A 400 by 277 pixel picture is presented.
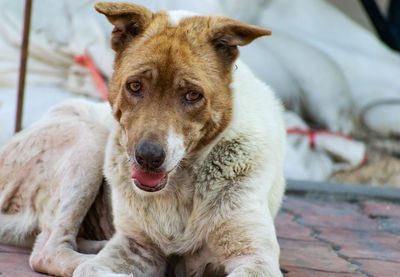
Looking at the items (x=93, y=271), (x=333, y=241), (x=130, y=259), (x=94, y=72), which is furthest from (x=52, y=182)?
(x=94, y=72)

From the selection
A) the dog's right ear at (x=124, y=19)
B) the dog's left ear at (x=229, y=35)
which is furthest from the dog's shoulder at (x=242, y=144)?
the dog's right ear at (x=124, y=19)

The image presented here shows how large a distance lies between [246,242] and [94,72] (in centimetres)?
361

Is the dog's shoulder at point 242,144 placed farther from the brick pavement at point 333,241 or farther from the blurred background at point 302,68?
the blurred background at point 302,68

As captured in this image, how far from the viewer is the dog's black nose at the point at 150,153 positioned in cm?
258

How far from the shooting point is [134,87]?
2.78 metres

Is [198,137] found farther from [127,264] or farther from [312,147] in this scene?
[312,147]

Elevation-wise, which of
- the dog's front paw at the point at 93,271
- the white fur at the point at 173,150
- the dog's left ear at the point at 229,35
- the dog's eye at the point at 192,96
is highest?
the dog's left ear at the point at 229,35

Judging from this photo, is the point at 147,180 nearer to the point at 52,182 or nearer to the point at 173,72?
the point at 173,72

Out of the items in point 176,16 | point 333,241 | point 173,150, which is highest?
point 176,16

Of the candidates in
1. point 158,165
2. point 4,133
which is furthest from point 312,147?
point 158,165

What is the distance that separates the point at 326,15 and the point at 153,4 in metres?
2.34

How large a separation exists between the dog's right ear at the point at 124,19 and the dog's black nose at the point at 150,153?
60cm

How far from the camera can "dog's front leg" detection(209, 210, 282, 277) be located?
2711mm

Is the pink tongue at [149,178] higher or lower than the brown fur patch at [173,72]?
lower
